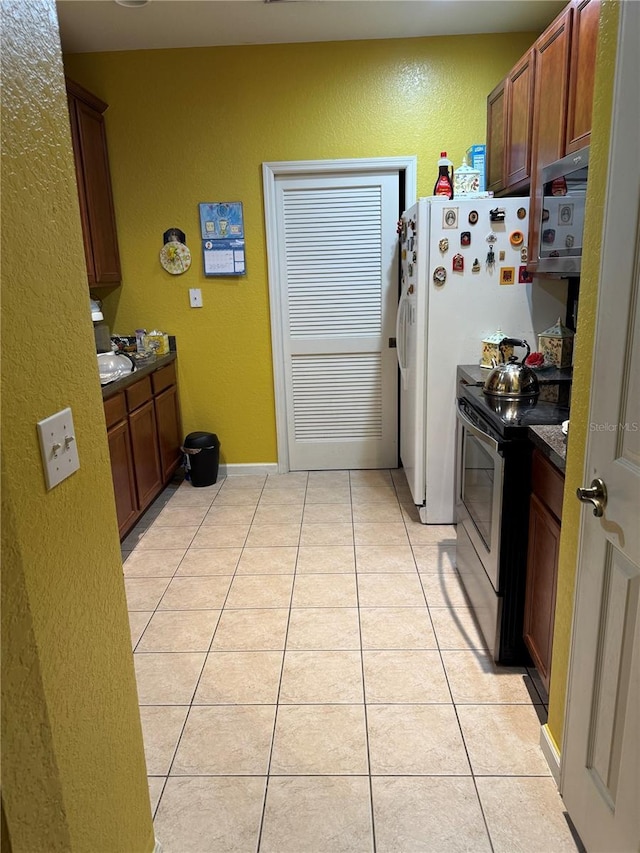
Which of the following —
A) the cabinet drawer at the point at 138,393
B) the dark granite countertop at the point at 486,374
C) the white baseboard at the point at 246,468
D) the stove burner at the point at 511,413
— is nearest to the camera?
the stove burner at the point at 511,413

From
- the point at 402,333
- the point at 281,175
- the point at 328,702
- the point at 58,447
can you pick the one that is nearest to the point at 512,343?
the point at 402,333

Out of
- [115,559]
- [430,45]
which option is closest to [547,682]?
[115,559]

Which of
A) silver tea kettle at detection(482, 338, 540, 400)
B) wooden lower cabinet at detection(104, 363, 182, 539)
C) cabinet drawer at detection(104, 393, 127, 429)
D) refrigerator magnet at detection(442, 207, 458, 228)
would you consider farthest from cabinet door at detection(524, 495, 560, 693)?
cabinet drawer at detection(104, 393, 127, 429)

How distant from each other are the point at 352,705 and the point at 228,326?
2.72 m

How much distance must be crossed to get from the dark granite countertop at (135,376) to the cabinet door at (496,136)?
7.36 ft

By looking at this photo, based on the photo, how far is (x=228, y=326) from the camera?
4.00m

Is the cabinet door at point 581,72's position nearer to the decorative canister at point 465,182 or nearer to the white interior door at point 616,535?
the decorative canister at point 465,182

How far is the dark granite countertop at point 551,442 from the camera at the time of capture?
5.46 feet

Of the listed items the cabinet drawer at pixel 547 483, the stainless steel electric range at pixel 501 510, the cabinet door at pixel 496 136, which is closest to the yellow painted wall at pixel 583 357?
the cabinet drawer at pixel 547 483

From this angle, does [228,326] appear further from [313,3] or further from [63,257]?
[63,257]

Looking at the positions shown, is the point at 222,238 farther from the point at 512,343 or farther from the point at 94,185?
the point at 512,343

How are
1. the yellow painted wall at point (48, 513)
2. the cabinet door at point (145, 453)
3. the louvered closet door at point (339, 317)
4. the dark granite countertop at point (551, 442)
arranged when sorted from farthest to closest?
the louvered closet door at point (339, 317) → the cabinet door at point (145, 453) → the dark granite countertop at point (551, 442) → the yellow painted wall at point (48, 513)

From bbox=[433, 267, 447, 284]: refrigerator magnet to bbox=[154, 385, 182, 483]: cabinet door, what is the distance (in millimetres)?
1829

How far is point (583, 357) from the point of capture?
1.41m
